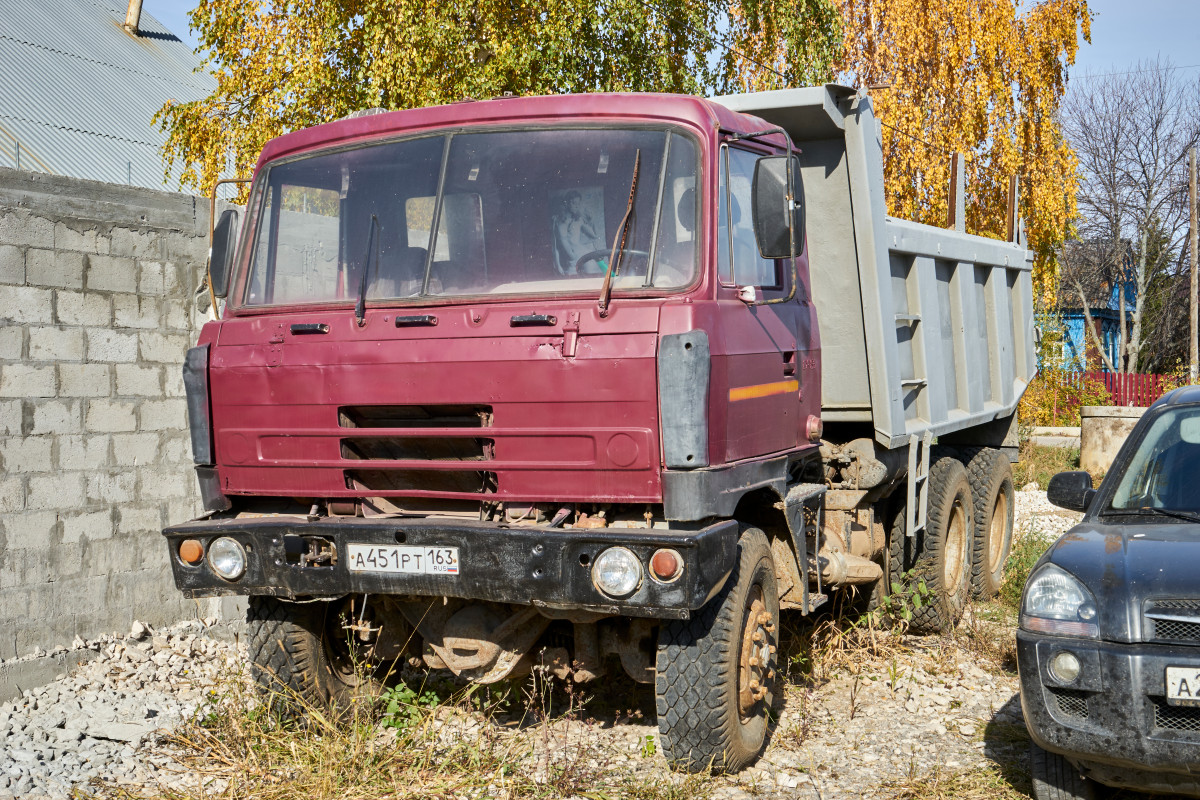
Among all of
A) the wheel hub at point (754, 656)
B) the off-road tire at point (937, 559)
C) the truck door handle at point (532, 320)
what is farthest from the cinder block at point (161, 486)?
the off-road tire at point (937, 559)

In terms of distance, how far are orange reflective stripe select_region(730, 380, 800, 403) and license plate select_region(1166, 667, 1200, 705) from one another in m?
1.76

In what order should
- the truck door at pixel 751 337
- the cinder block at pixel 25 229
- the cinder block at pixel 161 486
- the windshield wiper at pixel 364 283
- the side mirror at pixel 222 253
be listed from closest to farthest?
the truck door at pixel 751 337 → the windshield wiper at pixel 364 283 → the side mirror at pixel 222 253 → the cinder block at pixel 25 229 → the cinder block at pixel 161 486

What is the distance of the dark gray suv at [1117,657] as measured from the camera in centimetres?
385

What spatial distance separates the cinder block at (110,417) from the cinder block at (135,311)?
18.2 inches

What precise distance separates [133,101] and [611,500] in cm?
1974

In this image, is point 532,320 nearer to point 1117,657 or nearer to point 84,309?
point 1117,657

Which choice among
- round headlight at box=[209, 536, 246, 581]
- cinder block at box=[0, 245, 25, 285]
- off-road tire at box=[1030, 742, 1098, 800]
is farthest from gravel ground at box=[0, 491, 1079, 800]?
cinder block at box=[0, 245, 25, 285]

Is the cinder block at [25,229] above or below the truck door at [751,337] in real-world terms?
above

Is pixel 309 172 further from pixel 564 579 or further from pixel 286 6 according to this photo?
pixel 286 6

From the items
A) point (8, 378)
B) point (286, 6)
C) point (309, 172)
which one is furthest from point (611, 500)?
point (286, 6)

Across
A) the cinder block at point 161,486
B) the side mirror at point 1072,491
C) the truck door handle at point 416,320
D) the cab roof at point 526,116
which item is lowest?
the side mirror at point 1072,491

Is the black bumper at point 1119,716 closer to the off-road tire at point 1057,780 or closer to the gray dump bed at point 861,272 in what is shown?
the off-road tire at point 1057,780

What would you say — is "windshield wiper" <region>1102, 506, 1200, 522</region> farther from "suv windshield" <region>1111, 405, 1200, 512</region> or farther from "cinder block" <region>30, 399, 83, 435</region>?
"cinder block" <region>30, 399, 83, 435</region>

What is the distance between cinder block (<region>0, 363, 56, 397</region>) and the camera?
20.3 feet
